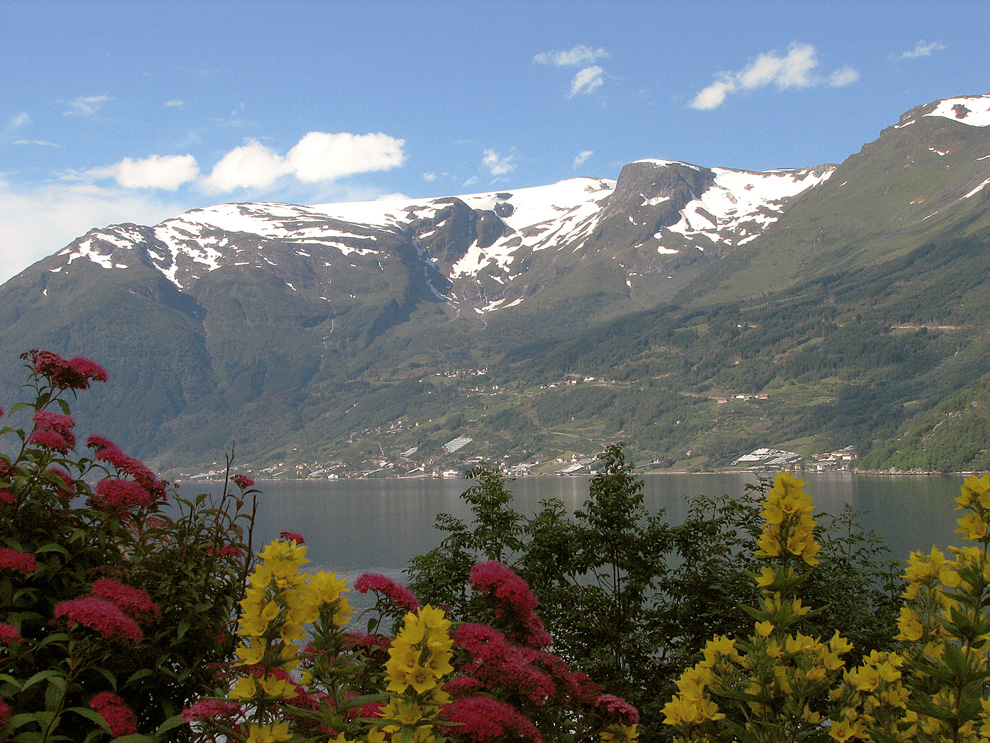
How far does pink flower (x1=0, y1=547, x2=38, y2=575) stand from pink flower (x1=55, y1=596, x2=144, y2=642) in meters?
0.34

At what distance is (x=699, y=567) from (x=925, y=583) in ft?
26.2

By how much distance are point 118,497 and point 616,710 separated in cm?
262

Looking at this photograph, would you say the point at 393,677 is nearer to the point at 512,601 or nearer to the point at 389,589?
the point at 389,589

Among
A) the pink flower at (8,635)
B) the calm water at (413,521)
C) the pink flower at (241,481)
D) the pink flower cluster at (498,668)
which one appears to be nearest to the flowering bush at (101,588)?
the pink flower at (8,635)

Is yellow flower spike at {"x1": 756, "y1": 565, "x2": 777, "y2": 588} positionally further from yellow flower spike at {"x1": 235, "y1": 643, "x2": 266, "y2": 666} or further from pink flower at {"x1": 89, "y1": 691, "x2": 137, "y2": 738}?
pink flower at {"x1": 89, "y1": 691, "x2": 137, "y2": 738}

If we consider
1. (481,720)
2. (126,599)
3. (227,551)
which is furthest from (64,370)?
(481,720)

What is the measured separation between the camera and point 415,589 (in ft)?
36.2

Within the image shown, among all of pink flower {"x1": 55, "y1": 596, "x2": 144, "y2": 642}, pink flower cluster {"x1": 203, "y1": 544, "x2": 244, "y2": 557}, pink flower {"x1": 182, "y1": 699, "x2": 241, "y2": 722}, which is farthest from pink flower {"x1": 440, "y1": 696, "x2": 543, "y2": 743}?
pink flower cluster {"x1": 203, "y1": 544, "x2": 244, "y2": 557}

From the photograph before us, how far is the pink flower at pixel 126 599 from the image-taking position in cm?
324

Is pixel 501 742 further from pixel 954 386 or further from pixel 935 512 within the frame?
pixel 954 386

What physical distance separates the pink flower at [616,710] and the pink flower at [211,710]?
170 centimetres

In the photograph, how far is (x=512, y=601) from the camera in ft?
13.1

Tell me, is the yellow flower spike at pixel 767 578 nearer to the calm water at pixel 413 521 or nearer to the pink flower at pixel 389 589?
the pink flower at pixel 389 589

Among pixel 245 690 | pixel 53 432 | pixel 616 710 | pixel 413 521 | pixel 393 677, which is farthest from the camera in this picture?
pixel 413 521
